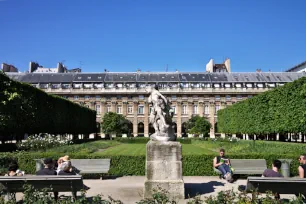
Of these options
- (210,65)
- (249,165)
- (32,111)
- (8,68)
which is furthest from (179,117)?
(249,165)

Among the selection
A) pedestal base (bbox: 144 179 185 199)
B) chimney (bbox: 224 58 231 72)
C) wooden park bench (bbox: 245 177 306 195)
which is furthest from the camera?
chimney (bbox: 224 58 231 72)

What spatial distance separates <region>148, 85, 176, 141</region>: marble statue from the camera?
25.3 ft

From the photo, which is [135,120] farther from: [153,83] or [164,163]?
[164,163]

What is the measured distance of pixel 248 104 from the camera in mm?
34500

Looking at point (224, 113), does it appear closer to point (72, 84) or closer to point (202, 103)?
point (202, 103)

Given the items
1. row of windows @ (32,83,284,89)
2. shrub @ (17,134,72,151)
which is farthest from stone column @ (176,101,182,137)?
shrub @ (17,134,72,151)

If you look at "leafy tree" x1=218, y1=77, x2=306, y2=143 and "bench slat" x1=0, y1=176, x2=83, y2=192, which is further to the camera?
"leafy tree" x1=218, y1=77, x2=306, y2=143

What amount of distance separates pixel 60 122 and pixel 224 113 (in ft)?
83.3

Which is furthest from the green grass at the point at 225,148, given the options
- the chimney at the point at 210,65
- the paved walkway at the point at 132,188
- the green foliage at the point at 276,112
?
the chimney at the point at 210,65

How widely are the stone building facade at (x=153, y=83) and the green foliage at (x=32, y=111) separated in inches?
820

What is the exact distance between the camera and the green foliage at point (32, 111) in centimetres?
2030

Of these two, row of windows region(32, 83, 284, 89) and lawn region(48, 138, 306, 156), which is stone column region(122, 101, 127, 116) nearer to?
row of windows region(32, 83, 284, 89)

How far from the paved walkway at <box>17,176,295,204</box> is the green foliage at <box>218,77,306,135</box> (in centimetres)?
1505

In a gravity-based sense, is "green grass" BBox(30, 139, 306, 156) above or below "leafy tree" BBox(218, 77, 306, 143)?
below
